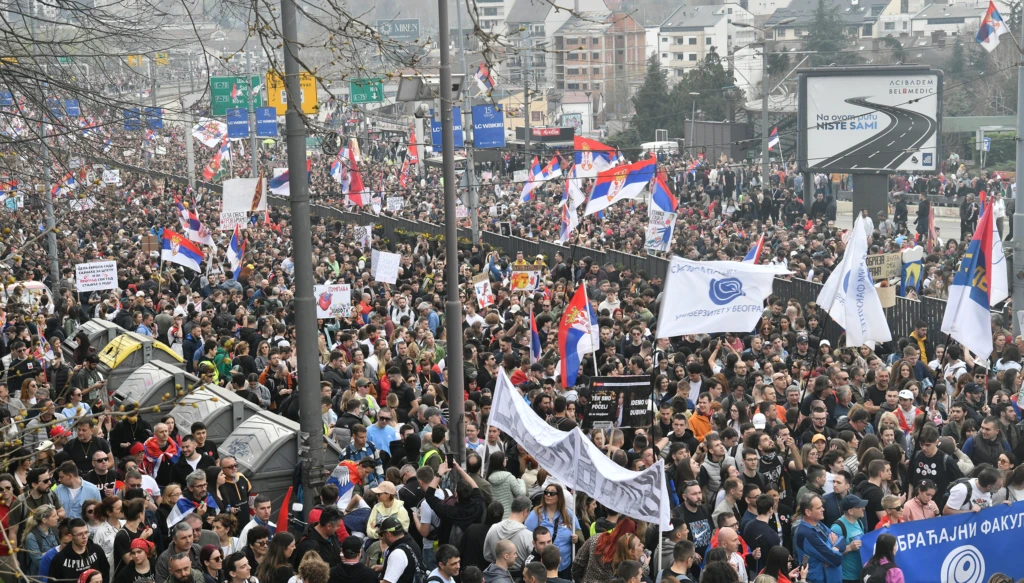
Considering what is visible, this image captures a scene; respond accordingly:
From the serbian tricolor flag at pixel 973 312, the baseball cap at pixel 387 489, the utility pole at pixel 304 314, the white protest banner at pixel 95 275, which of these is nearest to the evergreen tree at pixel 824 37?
the white protest banner at pixel 95 275

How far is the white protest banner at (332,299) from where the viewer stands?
1872cm

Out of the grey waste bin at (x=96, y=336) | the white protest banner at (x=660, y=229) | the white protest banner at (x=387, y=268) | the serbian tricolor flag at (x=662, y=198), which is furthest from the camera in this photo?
the serbian tricolor flag at (x=662, y=198)

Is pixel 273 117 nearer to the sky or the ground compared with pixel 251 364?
nearer to the sky

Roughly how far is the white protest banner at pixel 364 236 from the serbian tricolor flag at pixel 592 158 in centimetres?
501

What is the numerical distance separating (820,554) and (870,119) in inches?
1156

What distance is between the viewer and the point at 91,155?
9.77 meters

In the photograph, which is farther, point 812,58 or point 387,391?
point 812,58

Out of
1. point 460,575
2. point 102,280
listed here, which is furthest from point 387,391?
point 102,280

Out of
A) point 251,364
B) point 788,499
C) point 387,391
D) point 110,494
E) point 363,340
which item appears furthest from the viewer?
point 363,340

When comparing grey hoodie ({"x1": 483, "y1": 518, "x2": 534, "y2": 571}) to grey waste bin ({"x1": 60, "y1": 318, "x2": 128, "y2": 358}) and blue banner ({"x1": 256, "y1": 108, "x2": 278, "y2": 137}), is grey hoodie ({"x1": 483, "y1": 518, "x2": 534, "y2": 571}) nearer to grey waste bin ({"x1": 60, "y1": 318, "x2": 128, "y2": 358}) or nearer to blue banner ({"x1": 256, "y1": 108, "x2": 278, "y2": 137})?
grey waste bin ({"x1": 60, "y1": 318, "x2": 128, "y2": 358})

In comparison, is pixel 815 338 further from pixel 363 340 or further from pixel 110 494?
pixel 110 494

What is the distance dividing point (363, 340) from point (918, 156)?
76.3ft

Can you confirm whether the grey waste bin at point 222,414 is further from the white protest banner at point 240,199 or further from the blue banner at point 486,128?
the blue banner at point 486,128

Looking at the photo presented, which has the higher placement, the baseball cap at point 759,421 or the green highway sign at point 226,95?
the green highway sign at point 226,95
